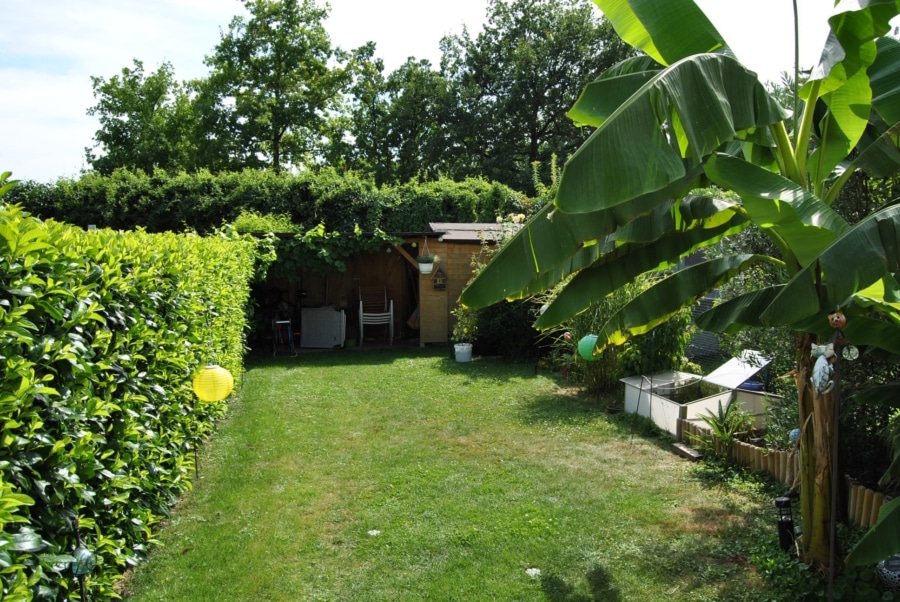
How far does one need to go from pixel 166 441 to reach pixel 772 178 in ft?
14.2

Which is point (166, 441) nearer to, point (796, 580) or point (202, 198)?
point (796, 580)

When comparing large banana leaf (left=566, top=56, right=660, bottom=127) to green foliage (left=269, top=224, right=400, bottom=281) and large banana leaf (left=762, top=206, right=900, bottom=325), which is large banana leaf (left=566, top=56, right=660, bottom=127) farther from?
green foliage (left=269, top=224, right=400, bottom=281)

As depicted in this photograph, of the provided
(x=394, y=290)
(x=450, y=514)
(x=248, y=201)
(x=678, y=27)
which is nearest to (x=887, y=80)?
(x=678, y=27)

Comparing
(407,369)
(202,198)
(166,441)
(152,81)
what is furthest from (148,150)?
(166,441)

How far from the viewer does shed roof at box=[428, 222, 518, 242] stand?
12664mm

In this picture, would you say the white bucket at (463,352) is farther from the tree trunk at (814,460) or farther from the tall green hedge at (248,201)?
the tree trunk at (814,460)

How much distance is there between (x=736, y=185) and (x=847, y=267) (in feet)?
2.22

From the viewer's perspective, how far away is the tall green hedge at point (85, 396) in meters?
2.16

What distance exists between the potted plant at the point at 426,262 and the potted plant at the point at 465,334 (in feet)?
4.39

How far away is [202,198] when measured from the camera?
17906 mm

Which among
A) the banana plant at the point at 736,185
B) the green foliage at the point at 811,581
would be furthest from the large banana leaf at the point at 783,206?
the green foliage at the point at 811,581

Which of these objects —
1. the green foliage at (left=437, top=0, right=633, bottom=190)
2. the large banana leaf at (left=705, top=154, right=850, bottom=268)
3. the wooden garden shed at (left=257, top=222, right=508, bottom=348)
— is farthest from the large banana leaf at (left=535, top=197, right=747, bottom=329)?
the green foliage at (left=437, top=0, right=633, bottom=190)

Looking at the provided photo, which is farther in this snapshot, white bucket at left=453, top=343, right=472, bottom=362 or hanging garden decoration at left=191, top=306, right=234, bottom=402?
white bucket at left=453, top=343, right=472, bottom=362

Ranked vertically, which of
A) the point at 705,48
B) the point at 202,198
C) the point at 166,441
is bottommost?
the point at 166,441
